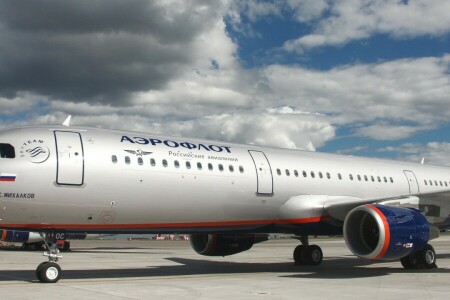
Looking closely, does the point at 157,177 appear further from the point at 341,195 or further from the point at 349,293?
the point at 341,195

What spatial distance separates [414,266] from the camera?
57.1 feet

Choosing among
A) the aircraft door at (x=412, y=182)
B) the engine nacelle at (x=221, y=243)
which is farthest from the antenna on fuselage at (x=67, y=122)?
the aircraft door at (x=412, y=182)

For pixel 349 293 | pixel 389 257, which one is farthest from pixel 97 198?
pixel 389 257

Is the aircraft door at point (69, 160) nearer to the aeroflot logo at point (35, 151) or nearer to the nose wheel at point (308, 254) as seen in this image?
the aeroflot logo at point (35, 151)

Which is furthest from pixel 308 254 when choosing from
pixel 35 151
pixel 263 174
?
pixel 35 151

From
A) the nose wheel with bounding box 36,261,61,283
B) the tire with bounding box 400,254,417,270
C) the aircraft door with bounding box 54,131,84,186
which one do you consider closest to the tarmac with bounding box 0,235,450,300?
the nose wheel with bounding box 36,261,61,283

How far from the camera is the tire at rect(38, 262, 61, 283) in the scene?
12711mm

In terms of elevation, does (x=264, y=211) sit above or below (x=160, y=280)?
above

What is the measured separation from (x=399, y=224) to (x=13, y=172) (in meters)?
9.64

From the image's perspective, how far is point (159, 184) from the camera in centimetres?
1403

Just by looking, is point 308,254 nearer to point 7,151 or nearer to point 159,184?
point 159,184

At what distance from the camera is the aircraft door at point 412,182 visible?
20.6 metres

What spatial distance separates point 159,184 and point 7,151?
12.1 feet

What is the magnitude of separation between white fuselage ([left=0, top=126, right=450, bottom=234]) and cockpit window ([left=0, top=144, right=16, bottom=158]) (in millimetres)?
90
